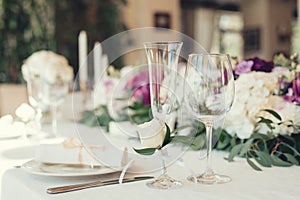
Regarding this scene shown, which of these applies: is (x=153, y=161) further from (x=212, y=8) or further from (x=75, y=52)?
(x=212, y=8)

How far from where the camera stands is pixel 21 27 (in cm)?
416

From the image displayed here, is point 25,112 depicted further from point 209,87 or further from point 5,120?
point 209,87

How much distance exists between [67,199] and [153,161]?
30 cm

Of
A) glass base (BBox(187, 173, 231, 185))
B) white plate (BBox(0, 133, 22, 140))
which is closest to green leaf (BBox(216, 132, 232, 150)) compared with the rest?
glass base (BBox(187, 173, 231, 185))

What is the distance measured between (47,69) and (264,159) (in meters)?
1.00

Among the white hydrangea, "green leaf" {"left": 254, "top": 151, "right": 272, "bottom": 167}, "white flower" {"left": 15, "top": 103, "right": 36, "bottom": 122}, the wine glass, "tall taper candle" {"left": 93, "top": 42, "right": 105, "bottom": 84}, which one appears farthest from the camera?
"tall taper candle" {"left": 93, "top": 42, "right": 105, "bottom": 84}

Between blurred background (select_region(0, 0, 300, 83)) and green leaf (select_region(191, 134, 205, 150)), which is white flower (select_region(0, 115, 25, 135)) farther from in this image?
blurred background (select_region(0, 0, 300, 83))

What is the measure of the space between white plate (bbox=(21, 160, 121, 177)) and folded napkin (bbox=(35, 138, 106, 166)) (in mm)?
12

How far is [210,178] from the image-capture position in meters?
0.84

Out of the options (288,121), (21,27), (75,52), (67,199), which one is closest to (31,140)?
(67,199)

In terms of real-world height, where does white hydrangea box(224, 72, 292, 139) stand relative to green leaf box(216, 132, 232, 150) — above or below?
above

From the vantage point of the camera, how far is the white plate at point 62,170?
0.85m

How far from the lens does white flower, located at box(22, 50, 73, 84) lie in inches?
63.5

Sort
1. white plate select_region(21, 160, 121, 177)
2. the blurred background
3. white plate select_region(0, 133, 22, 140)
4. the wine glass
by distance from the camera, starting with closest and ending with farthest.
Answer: white plate select_region(21, 160, 121, 177) → white plate select_region(0, 133, 22, 140) → the wine glass → the blurred background
